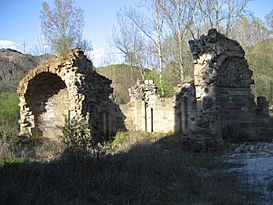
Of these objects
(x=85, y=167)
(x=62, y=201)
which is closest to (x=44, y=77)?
(x=85, y=167)

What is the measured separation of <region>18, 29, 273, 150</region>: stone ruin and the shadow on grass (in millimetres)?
5266

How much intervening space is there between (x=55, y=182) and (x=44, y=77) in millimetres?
11772

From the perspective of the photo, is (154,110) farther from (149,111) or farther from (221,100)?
(221,100)

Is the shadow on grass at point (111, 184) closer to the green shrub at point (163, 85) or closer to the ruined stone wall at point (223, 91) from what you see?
the ruined stone wall at point (223, 91)

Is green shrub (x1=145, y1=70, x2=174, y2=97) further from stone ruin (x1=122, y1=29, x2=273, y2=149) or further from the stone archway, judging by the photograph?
the stone archway

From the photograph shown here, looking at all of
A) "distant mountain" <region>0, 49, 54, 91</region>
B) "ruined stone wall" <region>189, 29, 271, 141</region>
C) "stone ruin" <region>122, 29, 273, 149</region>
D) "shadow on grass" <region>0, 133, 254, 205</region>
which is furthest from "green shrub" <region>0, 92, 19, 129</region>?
"shadow on grass" <region>0, 133, 254, 205</region>

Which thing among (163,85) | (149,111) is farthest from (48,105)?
(163,85)

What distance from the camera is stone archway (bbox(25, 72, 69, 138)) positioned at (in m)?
17.5

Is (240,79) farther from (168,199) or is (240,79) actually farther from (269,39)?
(269,39)

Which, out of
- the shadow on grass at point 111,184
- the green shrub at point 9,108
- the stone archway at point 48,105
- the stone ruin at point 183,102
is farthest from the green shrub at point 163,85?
the shadow on grass at point 111,184

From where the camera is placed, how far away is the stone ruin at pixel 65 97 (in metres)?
14.8

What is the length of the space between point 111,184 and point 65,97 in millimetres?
12454

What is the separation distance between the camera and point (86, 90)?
15.3 meters

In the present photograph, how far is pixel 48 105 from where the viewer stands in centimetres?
1822
